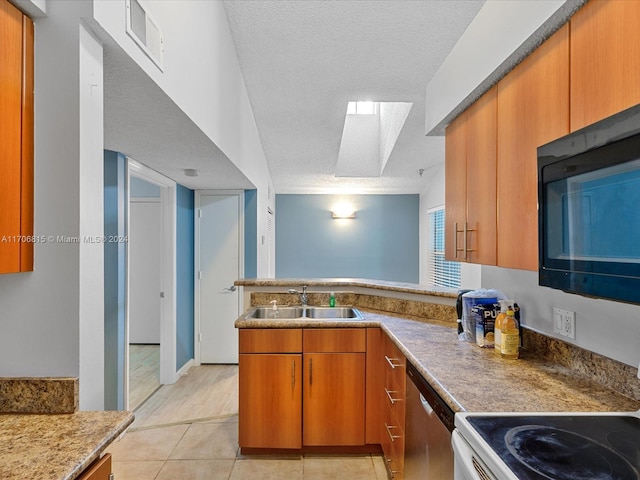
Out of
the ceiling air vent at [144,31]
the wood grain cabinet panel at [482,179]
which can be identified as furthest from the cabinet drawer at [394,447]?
the ceiling air vent at [144,31]

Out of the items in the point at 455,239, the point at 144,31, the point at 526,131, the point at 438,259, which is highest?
the point at 144,31

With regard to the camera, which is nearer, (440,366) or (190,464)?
(440,366)

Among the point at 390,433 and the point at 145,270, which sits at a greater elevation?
the point at 145,270

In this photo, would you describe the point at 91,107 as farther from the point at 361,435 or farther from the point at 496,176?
the point at 361,435

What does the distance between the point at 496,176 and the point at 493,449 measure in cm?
110

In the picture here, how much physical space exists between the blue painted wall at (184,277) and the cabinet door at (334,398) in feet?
6.67

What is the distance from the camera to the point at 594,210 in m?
0.93

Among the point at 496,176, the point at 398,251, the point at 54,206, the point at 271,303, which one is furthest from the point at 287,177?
the point at 54,206

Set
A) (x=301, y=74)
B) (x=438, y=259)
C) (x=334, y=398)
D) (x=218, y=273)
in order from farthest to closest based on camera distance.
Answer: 1. (x=438, y=259)
2. (x=218, y=273)
3. (x=301, y=74)
4. (x=334, y=398)

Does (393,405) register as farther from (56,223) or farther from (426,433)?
(56,223)

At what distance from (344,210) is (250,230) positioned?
98.3 inches

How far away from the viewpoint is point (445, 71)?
215cm

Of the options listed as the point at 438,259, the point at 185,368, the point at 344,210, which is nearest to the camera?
the point at 185,368

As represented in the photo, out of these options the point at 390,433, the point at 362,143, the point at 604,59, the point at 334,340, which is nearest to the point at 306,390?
the point at 334,340
